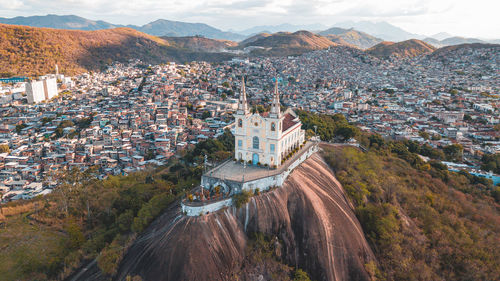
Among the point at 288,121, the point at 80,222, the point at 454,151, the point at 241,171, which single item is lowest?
the point at 80,222

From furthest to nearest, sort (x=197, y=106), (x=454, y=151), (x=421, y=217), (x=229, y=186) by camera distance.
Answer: (x=197, y=106) < (x=454, y=151) < (x=421, y=217) < (x=229, y=186)

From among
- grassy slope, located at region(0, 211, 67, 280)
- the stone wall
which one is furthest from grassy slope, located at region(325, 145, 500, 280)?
grassy slope, located at region(0, 211, 67, 280)

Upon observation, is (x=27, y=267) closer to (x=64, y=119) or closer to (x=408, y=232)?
(x=408, y=232)

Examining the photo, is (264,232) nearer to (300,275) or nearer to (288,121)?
(300,275)

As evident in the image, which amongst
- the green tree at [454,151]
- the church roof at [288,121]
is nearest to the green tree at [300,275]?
the church roof at [288,121]

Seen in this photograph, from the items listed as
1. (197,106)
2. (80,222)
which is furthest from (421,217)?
(197,106)

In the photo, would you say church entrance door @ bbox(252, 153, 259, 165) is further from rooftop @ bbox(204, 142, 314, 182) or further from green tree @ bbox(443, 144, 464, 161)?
green tree @ bbox(443, 144, 464, 161)

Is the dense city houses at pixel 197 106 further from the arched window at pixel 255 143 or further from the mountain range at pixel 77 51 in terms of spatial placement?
the arched window at pixel 255 143
